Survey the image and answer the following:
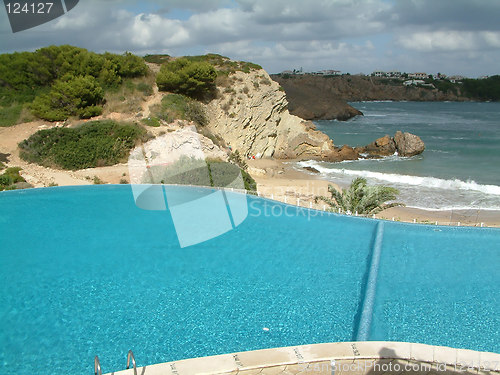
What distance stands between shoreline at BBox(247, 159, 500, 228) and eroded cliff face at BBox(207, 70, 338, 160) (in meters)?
3.14

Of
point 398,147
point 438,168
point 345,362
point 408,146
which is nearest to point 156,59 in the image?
point 398,147

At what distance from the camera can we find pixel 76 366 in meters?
6.48

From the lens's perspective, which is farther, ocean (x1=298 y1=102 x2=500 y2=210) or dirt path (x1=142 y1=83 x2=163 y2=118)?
ocean (x1=298 y1=102 x2=500 y2=210)

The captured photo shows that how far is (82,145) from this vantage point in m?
19.4

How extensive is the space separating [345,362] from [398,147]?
3503cm

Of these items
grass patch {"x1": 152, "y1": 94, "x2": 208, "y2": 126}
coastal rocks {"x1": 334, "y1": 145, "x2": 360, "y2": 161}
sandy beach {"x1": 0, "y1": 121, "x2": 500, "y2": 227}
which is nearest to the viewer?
sandy beach {"x1": 0, "y1": 121, "x2": 500, "y2": 227}

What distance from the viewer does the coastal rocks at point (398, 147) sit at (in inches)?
1490

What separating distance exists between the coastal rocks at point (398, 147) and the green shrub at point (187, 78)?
16340 mm

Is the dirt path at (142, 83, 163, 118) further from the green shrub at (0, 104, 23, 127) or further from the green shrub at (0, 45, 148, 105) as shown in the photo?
the green shrub at (0, 104, 23, 127)

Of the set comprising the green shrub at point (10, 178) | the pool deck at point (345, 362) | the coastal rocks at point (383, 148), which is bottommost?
the coastal rocks at point (383, 148)

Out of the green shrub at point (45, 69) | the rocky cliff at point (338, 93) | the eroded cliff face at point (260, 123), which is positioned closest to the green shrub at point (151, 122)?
the green shrub at point (45, 69)

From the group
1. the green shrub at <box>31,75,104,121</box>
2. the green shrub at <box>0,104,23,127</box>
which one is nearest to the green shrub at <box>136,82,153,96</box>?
the green shrub at <box>31,75,104,121</box>

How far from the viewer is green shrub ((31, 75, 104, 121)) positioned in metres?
22.8

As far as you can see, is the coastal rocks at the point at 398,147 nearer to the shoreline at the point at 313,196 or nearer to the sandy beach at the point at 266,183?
the shoreline at the point at 313,196
